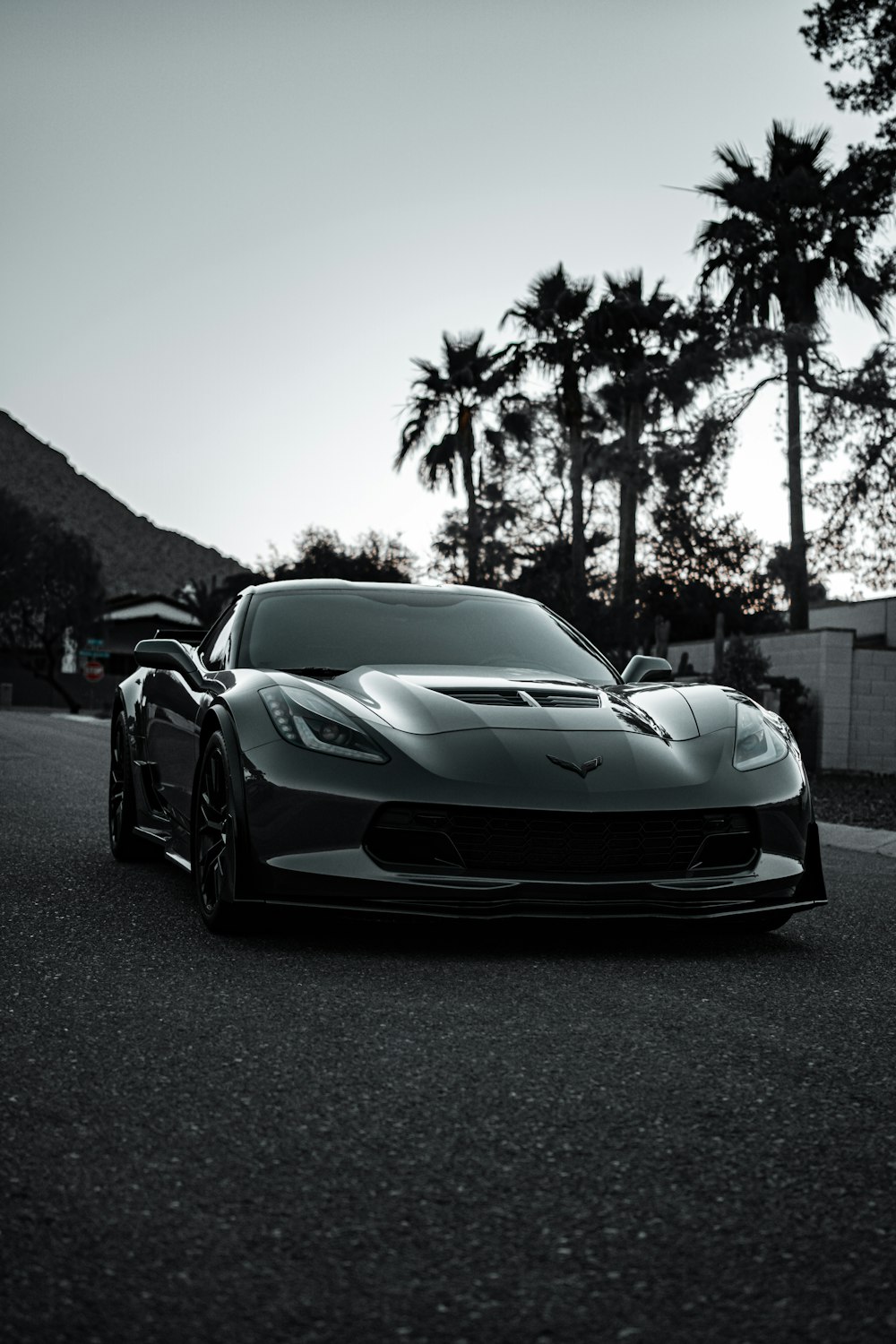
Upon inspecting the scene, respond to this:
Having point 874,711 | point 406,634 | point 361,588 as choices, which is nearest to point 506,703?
point 406,634

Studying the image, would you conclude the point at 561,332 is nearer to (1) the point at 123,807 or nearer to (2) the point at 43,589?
(1) the point at 123,807

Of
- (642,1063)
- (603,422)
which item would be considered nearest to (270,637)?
(642,1063)

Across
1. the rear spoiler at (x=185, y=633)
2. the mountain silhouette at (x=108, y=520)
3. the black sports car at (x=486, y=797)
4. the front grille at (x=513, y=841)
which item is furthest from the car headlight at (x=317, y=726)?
the mountain silhouette at (x=108, y=520)

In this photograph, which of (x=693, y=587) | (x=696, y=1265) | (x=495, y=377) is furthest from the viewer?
(x=693, y=587)

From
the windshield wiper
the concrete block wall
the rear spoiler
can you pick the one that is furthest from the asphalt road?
the concrete block wall

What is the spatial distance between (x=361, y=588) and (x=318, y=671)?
1042 mm

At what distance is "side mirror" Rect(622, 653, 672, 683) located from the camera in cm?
634

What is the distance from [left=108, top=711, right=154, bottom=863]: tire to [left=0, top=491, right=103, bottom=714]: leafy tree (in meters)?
61.7

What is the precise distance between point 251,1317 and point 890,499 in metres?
19.9

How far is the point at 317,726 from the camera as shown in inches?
197

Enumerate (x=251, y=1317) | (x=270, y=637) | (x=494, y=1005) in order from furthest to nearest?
1. (x=270, y=637)
2. (x=494, y=1005)
3. (x=251, y=1317)

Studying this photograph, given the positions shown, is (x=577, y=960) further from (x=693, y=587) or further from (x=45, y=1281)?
(x=693, y=587)

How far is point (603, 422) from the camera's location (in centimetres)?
4250

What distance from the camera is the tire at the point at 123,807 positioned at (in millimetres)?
7095
